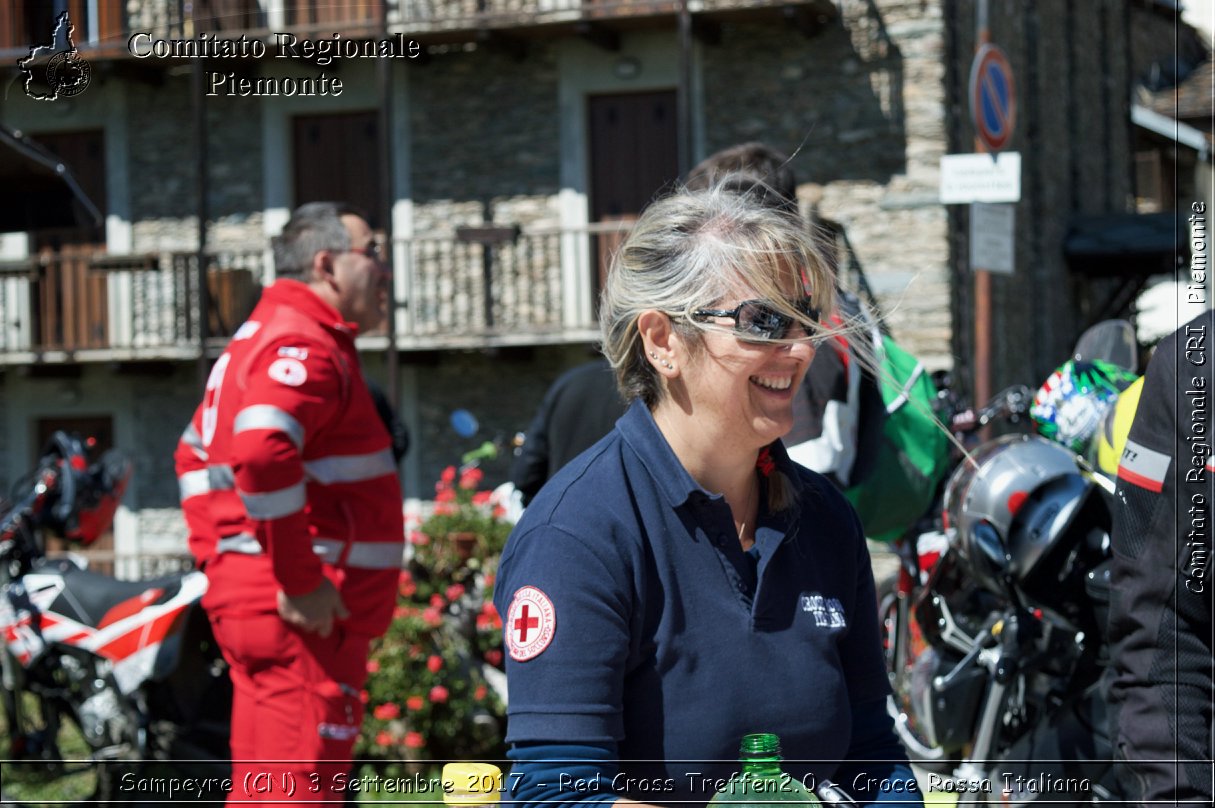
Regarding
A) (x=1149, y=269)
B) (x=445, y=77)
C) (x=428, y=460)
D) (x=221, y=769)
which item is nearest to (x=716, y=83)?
(x=445, y=77)

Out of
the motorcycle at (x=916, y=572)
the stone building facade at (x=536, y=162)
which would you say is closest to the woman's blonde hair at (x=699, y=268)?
the motorcycle at (x=916, y=572)

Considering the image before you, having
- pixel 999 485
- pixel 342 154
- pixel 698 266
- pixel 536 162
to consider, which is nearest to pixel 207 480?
pixel 999 485

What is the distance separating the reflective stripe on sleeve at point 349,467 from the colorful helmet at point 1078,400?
72.3 inches

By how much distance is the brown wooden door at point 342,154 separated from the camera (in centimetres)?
1620

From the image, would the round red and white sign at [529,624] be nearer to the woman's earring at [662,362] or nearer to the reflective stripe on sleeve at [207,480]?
the woman's earring at [662,362]

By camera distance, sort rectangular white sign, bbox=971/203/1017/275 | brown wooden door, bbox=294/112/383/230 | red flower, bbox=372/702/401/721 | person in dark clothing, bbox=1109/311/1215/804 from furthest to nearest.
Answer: brown wooden door, bbox=294/112/383/230 → rectangular white sign, bbox=971/203/1017/275 → red flower, bbox=372/702/401/721 → person in dark clothing, bbox=1109/311/1215/804

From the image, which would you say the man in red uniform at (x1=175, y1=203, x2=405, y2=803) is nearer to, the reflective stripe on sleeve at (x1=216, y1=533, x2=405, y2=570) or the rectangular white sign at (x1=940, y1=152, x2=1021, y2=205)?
the reflective stripe on sleeve at (x1=216, y1=533, x2=405, y2=570)

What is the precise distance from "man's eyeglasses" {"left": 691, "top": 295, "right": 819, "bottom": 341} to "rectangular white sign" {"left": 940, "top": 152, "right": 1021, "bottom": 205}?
509 cm

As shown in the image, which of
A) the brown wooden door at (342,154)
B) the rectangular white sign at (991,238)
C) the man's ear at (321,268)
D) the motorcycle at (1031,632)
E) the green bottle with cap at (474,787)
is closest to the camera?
the green bottle with cap at (474,787)

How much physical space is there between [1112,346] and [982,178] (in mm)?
2700

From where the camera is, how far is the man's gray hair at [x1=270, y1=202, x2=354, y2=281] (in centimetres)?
428

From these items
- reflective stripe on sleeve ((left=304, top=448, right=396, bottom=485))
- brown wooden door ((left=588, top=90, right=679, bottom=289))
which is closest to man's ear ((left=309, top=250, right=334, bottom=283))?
reflective stripe on sleeve ((left=304, top=448, right=396, bottom=485))

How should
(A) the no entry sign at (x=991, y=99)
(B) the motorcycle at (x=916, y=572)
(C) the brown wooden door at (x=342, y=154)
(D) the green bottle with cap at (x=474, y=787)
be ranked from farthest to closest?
(C) the brown wooden door at (x=342, y=154), (A) the no entry sign at (x=991, y=99), (B) the motorcycle at (x=916, y=572), (D) the green bottle with cap at (x=474, y=787)

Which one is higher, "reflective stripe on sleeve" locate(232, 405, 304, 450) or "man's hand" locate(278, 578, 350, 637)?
"reflective stripe on sleeve" locate(232, 405, 304, 450)
